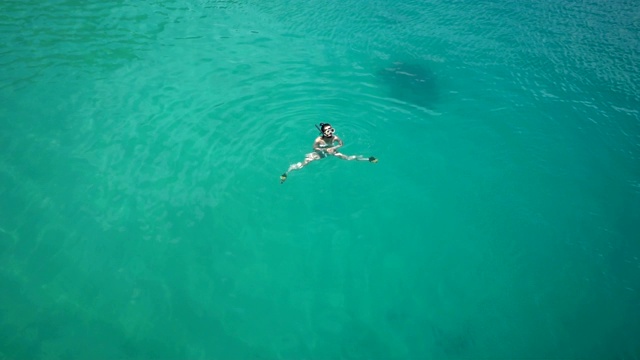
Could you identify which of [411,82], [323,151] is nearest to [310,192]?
[323,151]

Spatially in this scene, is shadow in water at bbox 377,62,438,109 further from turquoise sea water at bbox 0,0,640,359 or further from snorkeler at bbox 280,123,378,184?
snorkeler at bbox 280,123,378,184

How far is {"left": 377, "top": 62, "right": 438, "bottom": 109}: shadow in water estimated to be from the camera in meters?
15.3

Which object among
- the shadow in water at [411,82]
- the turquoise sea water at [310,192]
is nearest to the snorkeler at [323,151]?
the turquoise sea water at [310,192]

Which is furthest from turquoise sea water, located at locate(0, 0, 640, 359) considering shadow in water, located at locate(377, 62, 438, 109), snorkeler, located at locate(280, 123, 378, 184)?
snorkeler, located at locate(280, 123, 378, 184)

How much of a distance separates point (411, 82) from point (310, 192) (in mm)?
8189

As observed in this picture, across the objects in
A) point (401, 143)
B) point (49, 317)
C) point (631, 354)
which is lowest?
point (49, 317)

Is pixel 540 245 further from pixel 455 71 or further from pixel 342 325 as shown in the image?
pixel 455 71

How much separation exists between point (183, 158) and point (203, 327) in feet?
20.8

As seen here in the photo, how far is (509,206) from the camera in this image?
11578mm

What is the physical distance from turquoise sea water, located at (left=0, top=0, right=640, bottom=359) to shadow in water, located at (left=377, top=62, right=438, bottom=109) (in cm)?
12

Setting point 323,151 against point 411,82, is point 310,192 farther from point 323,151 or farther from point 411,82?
point 411,82

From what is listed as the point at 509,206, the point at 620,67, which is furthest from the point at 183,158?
the point at 620,67

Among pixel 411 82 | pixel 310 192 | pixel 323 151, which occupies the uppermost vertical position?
pixel 411 82

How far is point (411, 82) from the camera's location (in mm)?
15930
